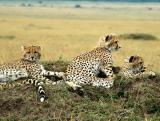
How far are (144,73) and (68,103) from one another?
1822 mm

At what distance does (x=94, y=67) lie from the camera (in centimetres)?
763

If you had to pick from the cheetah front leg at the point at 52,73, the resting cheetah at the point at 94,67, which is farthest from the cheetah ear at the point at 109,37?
the cheetah front leg at the point at 52,73

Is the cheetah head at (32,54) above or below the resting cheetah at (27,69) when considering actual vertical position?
above

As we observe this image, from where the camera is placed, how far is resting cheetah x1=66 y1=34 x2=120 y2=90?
7.25m

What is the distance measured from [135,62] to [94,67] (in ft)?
2.36

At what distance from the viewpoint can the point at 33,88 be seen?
6.84 m

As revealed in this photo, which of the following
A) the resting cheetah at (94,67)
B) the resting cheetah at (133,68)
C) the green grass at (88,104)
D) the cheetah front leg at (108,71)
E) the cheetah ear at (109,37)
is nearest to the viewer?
the green grass at (88,104)

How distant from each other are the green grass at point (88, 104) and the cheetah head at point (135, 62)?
69 cm

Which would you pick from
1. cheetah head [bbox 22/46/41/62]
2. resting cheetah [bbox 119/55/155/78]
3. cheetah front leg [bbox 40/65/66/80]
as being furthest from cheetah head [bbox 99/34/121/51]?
cheetah head [bbox 22/46/41/62]

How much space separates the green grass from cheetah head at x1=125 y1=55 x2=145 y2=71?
2.25ft

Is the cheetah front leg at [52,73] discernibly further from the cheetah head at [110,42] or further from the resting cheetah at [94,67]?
the cheetah head at [110,42]

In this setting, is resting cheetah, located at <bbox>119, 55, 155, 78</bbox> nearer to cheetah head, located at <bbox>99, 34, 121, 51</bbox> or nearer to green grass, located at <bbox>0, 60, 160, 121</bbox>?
cheetah head, located at <bbox>99, 34, 121, 51</bbox>

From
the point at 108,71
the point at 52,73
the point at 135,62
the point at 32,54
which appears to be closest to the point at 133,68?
the point at 135,62

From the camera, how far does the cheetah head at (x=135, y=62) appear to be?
25.9 ft
